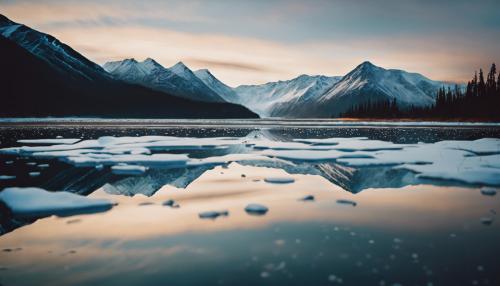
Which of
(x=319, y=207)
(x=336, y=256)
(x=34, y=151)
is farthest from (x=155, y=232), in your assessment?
(x=34, y=151)

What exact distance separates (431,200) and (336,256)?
18.7 feet

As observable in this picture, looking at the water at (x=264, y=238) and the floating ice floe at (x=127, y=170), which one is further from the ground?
the floating ice floe at (x=127, y=170)

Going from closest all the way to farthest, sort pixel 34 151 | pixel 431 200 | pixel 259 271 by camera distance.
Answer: pixel 259 271, pixel 431 200, pixel 34 151

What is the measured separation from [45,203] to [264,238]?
6192mm

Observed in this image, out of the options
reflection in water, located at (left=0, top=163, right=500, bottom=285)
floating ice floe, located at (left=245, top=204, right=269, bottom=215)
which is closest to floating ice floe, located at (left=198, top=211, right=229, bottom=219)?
reflection in water, located at (left=0, top=163, right=500, bottom=285)

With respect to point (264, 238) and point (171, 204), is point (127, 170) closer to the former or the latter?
point (171, 204)

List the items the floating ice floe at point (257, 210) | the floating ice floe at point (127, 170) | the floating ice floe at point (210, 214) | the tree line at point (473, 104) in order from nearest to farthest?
the floating ice floe at point (210, 214), the floating ice floe at point (257, 210), the floating ice floe at point (127, 170), the tree line at point (473, 104)

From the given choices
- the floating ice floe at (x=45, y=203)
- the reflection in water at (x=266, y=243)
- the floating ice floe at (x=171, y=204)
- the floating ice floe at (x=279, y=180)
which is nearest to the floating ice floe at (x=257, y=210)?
the reflection in water at (x=266, y=243)

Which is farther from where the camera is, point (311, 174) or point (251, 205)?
point (311, 174)

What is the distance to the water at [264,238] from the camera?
5672 millimetres

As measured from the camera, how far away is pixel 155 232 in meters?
7.76

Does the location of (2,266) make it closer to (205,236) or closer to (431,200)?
(205,236)

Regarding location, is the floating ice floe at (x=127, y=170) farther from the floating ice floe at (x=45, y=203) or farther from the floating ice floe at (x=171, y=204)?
the floating ice floe at (x=171, y=204)

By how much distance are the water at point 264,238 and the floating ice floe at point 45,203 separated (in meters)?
0.41
